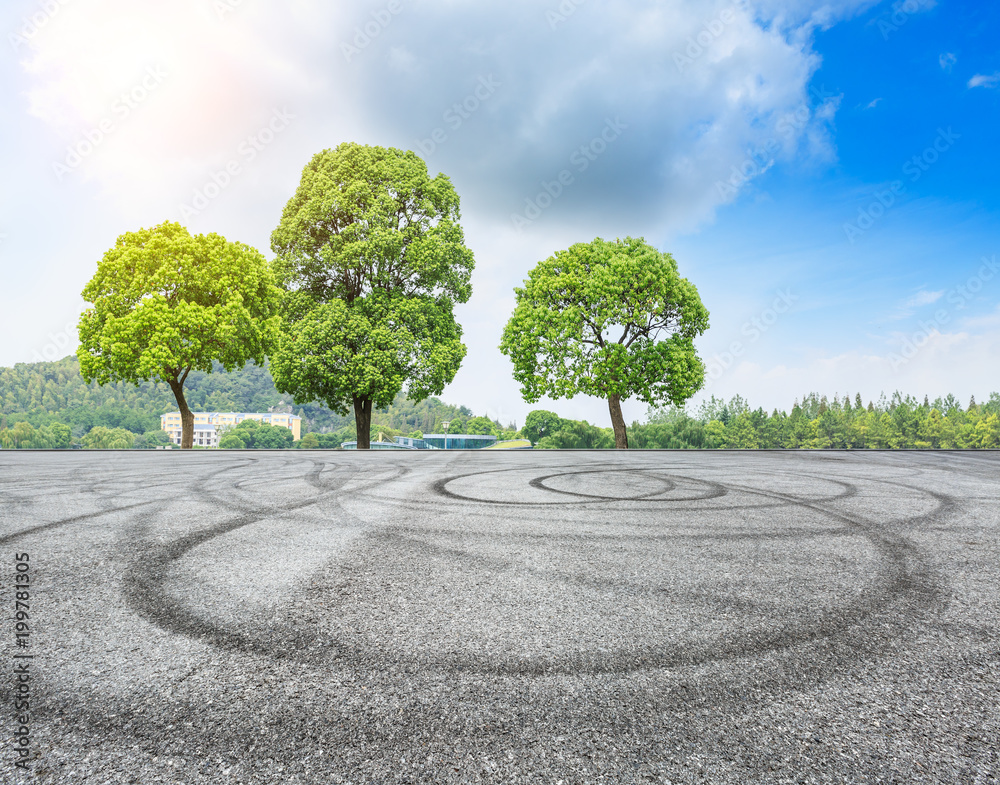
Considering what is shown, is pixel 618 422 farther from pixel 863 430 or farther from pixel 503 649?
pixel 863 430

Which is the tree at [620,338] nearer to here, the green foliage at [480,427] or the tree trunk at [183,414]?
the tree trunk at [183,414]

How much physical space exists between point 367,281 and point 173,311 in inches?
311

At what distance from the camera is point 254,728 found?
1792 mm

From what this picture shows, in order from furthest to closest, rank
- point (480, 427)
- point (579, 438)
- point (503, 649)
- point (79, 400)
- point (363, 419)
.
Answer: point (480, 427), point (79, 400), point (579, 438), point (363, 419), point (503, 649)

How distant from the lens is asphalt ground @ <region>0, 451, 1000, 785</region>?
166cm

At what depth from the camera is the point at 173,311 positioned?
2023 centimetres

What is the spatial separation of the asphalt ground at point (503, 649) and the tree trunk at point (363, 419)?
16.0m

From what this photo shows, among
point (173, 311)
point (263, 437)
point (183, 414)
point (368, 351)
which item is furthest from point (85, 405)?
point (368, 351)

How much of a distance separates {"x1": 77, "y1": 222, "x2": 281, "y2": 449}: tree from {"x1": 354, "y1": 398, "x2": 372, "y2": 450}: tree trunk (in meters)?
4.89

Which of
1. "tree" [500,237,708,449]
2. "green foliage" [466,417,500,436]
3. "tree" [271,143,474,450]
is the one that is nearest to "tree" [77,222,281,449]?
"tree" [271,143,474,450]

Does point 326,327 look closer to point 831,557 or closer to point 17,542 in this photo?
point 17,542

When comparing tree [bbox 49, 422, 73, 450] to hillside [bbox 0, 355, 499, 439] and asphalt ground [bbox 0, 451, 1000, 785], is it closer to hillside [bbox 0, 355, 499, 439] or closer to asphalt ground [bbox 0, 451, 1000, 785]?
hillside [bbox 0, 355, 499, 439]

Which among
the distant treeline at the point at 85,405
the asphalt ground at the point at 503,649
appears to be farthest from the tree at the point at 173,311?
the asphalt ground at the point at 503,649

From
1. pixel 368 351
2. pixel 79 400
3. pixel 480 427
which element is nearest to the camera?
pixel 368 351
